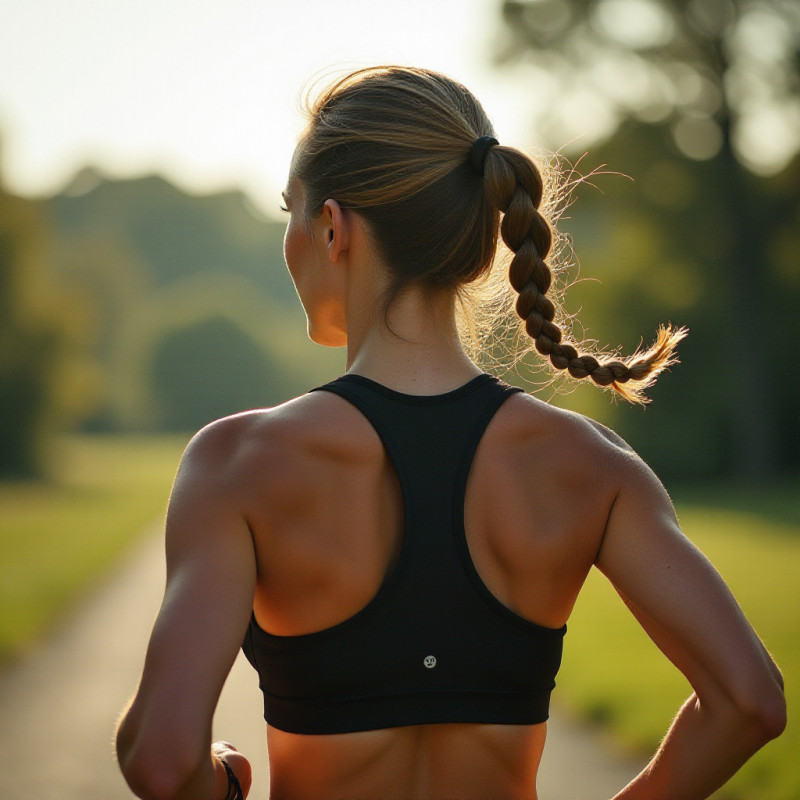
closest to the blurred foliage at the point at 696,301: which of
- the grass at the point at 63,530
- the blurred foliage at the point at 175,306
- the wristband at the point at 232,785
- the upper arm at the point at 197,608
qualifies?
the grass at the point at 63,530

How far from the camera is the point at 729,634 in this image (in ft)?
5.15

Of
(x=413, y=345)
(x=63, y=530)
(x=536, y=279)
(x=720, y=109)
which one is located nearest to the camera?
(x=413, y=345)

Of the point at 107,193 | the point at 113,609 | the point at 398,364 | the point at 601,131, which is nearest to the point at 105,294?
the point at 107,193

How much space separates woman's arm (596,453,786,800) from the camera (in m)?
1.57

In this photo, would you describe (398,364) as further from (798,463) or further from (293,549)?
(798,463)

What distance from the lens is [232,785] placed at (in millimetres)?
1603

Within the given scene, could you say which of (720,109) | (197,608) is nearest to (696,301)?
(720,109)

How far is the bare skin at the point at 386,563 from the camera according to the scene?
144cm

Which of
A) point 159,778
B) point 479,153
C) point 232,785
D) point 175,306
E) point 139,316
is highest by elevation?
point 479,153

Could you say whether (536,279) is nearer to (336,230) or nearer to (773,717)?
(336,230)

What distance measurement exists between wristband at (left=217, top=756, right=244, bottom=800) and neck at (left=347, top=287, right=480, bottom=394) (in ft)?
2.03

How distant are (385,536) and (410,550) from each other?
4 cm

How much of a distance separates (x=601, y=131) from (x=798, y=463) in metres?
9.07

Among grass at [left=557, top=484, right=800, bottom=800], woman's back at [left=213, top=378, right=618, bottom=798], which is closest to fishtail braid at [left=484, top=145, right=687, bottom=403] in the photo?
woman's back at [left=213, top=378, right=618, bottom=798]
